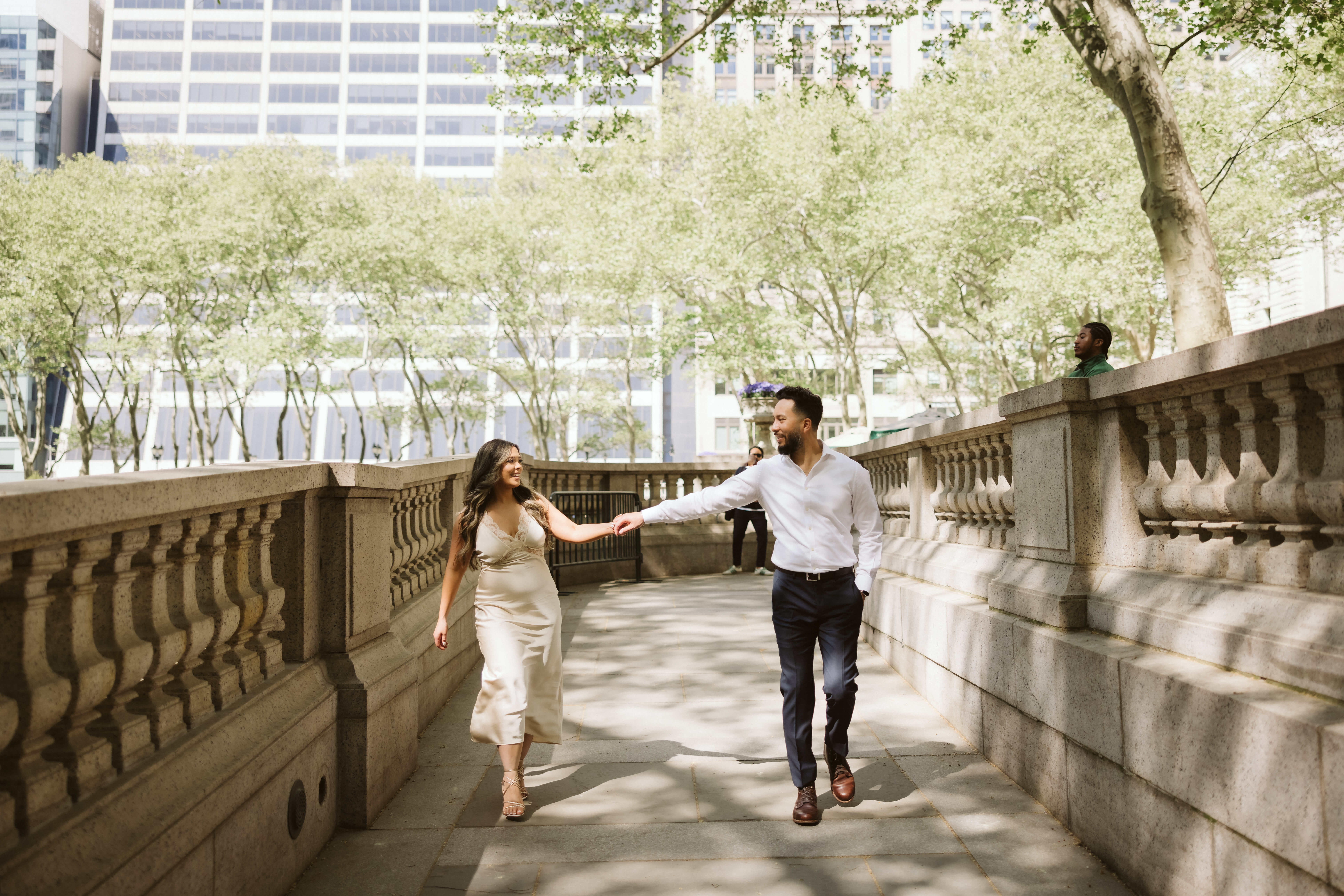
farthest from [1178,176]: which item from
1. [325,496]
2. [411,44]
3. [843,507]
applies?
[411,44]

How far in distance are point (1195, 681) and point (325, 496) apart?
3569 mm

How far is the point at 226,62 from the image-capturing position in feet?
282

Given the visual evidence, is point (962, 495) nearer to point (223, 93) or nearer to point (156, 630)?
point (156, 630)

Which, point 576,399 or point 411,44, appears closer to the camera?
point 576,399

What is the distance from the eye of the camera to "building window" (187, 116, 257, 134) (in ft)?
280

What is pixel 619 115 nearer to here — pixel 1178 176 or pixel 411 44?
pixel 1178 176

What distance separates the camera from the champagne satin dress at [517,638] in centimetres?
495

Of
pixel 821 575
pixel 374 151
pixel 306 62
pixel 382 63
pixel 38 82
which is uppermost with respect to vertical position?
pixel 306 62

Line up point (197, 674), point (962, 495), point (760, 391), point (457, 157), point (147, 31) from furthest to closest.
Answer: point (457, 157), point (147, 31), point (760, 391), point (962, 495), point (197, 674)

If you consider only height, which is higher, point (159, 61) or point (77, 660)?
point (159, 61)

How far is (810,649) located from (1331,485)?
246cm

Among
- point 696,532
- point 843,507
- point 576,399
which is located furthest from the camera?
point 576,399

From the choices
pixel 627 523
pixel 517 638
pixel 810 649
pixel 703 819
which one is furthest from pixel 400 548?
pixel 810 649

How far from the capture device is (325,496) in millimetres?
A: 4609
